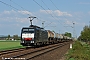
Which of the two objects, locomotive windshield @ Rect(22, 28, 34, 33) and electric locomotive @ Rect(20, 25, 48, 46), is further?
locomotive windshield @ Rect(22, 28, 34, 33)

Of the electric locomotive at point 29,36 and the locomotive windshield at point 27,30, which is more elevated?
the locomotive windshield at point 27,30

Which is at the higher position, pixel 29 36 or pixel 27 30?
pixel 27 30

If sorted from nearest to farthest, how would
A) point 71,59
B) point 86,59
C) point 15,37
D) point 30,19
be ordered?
point 86,59 → point 71,59 → point 30,19 → point 15,37

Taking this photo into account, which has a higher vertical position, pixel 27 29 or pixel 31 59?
pixel 27 29

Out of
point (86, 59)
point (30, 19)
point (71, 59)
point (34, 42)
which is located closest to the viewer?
point (86, 59)

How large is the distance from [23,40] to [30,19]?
697cm

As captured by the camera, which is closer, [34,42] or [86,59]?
[86,59]

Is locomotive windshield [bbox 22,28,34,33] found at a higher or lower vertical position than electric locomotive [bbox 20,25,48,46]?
higher

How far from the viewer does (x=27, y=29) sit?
42.4 meters

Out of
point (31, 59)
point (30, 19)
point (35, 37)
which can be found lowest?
point (31, 59)

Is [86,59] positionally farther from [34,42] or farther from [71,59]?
[34,42]

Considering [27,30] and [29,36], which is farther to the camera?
[27,30]

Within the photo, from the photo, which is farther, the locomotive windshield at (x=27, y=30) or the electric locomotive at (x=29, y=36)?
the locomotive windshield at (x=27, y=30)

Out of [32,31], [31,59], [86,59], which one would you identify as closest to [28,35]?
[32,31]
